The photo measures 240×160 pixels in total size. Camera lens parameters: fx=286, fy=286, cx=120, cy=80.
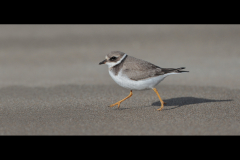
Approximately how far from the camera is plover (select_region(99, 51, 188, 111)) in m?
6.29

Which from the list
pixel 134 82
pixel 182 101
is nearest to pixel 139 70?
pixel 134 82

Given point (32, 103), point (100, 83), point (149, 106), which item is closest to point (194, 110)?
point (149, 106)

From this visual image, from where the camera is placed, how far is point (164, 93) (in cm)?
791

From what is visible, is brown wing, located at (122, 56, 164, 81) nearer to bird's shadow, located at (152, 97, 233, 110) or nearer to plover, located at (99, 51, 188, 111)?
plover, located at (99, 51, 188, 111)

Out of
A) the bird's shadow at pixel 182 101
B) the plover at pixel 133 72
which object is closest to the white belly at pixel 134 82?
the plover at pixel 133 72

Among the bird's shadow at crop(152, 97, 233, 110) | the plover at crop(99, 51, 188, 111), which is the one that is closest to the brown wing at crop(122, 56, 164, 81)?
the plover at crop(99, 51, 188, 111)

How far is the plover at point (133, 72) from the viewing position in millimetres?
6293

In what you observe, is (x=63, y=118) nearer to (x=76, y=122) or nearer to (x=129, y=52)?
(x=76, y=122)

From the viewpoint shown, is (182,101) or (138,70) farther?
(182,101)

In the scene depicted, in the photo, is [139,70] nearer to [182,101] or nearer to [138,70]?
[138,70]

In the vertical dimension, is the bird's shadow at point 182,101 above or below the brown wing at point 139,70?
below

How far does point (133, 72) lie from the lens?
249 inches

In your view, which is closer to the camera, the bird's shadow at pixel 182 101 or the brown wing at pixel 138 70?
the brown wing at pixel 138 70

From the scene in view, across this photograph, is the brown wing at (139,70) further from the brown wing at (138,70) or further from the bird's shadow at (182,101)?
the bird's shadow at (182,101)
